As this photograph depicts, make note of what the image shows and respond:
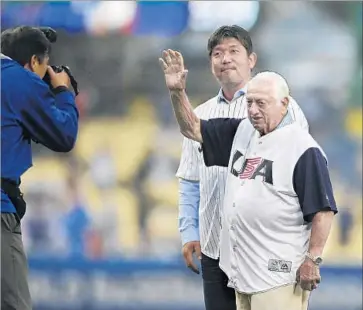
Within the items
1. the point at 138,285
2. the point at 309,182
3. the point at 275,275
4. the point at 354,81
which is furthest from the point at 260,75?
the point at 354,81

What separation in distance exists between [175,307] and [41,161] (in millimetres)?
1879

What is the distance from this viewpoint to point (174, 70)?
3754 mm

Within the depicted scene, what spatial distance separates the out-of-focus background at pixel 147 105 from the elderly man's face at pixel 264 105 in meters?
4.78

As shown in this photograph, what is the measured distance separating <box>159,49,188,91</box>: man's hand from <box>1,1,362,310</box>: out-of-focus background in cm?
475

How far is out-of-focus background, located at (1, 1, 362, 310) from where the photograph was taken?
855 centimetres

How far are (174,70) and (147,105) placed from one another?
5.14 meters

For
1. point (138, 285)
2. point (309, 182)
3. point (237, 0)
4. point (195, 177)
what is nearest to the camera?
point (309, 182)

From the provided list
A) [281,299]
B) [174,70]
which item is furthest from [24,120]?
[281,299]

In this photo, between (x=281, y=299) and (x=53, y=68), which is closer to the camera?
(x=281, y=299)

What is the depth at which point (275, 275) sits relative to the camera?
12.0ft

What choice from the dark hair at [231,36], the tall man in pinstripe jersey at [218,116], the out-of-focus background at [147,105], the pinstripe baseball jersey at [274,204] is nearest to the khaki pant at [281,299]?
the pinstripe baseball jersey at [274,204]

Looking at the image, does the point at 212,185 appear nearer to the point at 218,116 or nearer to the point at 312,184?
the point at 218,116

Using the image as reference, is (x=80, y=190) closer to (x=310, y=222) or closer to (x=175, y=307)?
(x=175, y=307)

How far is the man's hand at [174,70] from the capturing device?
3744 mm
